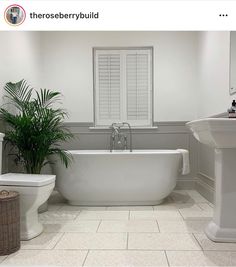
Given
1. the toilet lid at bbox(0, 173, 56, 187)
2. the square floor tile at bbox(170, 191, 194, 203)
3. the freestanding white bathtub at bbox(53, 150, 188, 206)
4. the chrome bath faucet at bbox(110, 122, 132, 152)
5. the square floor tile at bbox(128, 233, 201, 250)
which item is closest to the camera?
the square floor tile at bbox(128, 233, 201, 250)

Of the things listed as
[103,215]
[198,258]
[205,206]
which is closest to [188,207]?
[205,206]

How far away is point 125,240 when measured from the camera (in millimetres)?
2105

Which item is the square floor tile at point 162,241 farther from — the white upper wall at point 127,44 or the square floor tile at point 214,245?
the white upper wall at point 127,44

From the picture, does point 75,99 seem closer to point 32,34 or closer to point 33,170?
point 32,34

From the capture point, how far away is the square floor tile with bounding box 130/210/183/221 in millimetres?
2668

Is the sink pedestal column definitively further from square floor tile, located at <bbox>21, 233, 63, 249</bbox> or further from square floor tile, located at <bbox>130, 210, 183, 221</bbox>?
square floor tile, located at <bbox>21, 233, 63, 249</bbox>

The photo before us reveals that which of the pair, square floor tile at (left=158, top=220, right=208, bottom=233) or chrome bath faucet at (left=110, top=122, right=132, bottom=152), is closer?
square floor tile at (left=158, top=220, right=208, bottom=233)

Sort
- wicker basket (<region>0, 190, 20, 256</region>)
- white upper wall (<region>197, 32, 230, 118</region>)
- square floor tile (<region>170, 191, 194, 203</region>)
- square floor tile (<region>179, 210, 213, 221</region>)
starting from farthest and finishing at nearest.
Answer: square floor tile (<region>170, 191, 194, 203</region>) < white upper wall (<region>197, 32, 230, 118</region>) < square floor tile (<region>179, 210, 213, 221</region>) < wicker basket (<region>0, 190, 20, 256</region>)

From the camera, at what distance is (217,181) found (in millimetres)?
2141

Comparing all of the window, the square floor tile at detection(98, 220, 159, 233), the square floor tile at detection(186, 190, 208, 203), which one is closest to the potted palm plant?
the square floor tile at detection(98, 220, 159, 233)

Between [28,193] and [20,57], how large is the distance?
1.81 meters

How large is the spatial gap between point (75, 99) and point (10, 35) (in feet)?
3.95

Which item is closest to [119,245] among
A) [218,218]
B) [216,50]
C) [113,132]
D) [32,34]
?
[218,218]

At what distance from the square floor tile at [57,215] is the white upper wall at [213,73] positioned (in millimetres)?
1837
